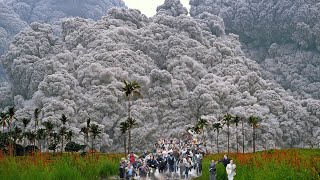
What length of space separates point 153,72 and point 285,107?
36.9 m

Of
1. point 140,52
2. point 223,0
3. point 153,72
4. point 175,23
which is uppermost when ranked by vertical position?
point 223,0

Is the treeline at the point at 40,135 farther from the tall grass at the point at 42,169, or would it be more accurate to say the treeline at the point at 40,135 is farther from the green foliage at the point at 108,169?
the tall grass at the point at 42,169

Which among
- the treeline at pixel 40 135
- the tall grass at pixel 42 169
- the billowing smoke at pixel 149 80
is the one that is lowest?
the tall grass at pixel 42 169

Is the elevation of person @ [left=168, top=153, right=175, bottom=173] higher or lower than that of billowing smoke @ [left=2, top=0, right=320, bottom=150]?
lower

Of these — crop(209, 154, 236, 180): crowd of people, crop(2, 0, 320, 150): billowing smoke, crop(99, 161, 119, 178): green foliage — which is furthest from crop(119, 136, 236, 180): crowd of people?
crop(2, 0, 320, 150): billowing smoke

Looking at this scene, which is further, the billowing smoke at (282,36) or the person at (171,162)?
the billowing smoke at (282,36)

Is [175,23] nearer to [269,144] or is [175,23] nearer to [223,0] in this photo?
[223,0]

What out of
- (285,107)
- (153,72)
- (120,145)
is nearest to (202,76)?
(153,72)

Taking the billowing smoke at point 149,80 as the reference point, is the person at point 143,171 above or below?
below

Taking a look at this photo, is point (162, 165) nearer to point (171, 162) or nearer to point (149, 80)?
point (171, 162)

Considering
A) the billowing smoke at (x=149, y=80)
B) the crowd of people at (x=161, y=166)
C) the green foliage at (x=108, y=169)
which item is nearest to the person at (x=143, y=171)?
the crowd of people at (x=161, y=166)

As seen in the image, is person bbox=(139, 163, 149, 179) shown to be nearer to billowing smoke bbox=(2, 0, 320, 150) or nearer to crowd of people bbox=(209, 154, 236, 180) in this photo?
crowd of people bbox=(209, 154, 236, 180)

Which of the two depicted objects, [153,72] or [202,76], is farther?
[202,76]

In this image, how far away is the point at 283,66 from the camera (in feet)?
498
